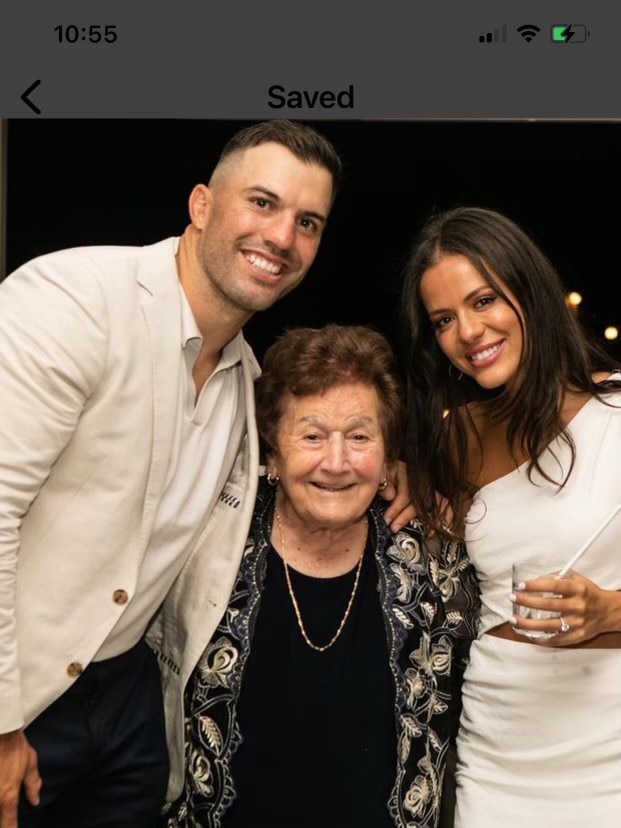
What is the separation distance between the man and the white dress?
0.99 feet

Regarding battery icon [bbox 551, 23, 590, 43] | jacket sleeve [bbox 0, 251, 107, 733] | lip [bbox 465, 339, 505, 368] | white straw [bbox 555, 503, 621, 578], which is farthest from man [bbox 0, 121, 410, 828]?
battery icon [bbox 551, 23, 590, 43]

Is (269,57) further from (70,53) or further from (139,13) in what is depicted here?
(70,53)

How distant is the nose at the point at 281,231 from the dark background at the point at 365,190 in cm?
160

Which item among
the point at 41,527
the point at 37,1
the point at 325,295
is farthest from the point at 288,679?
the point at 325,295

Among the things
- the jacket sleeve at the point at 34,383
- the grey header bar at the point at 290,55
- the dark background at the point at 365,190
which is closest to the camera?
the jacket sleeve at the point at 34,383

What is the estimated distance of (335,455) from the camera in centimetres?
196

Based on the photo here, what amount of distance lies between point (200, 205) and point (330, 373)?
0.46 meters

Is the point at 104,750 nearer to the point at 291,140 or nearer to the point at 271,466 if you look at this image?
the point at 271,466

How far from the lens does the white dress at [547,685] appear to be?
1.91 metres

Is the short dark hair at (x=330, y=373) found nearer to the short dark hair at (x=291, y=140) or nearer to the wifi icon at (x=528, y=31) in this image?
the short dark hair at (x=291, y=140)

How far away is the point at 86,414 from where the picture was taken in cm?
168

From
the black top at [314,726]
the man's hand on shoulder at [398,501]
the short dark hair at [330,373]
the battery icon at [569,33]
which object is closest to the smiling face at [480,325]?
the short dark hair at [330,373]

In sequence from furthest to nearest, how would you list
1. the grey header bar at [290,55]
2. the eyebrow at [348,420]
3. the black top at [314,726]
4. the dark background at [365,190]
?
the dark background at [365,190], the grey header bar at [290,55], the eyebrow at [348,420], the black top at [314,726]

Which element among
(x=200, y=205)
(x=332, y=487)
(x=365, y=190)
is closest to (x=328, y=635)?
(x=332, y=487)
